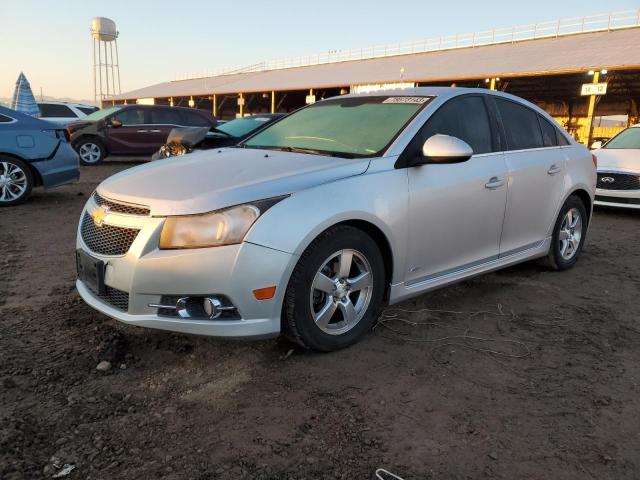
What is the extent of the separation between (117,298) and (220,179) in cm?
84

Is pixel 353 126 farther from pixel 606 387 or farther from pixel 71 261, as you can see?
pixel 71 261

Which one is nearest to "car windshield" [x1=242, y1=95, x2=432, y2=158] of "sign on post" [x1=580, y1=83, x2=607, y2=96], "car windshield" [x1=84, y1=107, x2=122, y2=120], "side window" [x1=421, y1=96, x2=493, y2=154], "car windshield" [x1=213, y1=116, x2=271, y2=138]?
"side window" [x1=421, y1=96, x2=493, y2=154]

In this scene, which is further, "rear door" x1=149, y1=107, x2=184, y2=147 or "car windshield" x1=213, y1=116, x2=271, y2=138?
"rear door" x1=149, y1=107, x2=184, y2=147

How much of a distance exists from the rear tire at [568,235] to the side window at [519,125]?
2.39ft

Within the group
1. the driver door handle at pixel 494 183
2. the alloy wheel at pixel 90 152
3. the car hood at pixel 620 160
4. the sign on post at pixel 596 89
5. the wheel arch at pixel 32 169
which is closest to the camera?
the driver door handle at pixel 494 183

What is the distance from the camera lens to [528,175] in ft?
13.4

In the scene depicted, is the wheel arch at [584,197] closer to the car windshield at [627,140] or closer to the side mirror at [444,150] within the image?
the side mirror at [444,150]

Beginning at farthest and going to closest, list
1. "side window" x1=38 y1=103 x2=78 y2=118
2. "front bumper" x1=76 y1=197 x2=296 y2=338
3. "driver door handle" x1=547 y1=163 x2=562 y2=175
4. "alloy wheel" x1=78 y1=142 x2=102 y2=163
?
"side window" x1=38 y1=103 x2=78 y2=118 → "alloy wheel" x1=78 y1=142 x2=102 y2=163 → "driver door handle" x1=547 y1=163 x2=562 y2=175 → "front bumper" x1=76 y1=197 x2=296 y2=338

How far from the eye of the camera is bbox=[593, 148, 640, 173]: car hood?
7866 mm

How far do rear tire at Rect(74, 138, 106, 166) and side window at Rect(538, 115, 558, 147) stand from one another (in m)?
11.3

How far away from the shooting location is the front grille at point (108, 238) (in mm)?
2715

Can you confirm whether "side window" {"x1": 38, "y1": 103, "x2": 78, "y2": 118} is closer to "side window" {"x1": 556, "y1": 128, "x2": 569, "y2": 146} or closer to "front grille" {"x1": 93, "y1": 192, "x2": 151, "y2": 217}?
"front grille" {"x1": 93, "y1": 192, "x2": 151, "y2": 217}

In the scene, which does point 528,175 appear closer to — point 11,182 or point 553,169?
point 553,169

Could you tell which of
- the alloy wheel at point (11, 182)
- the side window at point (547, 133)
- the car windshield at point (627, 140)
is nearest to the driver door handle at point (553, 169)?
the side window at point (547, 133)
